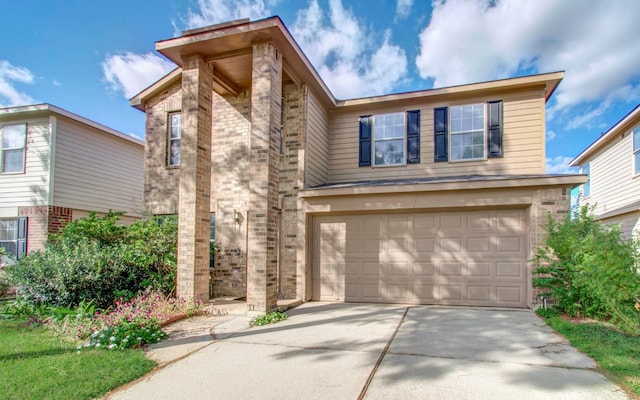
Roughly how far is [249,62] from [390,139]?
13.4ft

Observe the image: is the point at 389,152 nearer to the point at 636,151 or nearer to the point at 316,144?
the point at 316,144

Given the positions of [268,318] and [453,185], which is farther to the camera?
[453,185]

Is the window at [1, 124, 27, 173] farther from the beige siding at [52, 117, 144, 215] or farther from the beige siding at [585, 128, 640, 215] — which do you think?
the beige siding at [585, 128, 640, 215]

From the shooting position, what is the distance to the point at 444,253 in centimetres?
759

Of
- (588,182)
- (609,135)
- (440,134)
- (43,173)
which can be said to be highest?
(609,135)

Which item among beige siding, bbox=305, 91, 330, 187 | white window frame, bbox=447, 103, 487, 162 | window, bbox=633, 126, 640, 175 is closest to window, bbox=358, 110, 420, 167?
white window frame, bbox=447, 103, 487, 162

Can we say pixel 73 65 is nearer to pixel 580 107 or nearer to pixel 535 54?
pixel 535 54

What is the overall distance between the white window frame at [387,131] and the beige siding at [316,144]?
1.31 m

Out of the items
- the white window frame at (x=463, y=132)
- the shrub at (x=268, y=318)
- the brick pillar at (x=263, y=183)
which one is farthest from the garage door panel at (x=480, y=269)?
the brick pillar at (x=263, y=183)

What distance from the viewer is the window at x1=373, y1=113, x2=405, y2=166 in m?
9.28

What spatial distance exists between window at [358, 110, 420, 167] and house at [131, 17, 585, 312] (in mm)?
38

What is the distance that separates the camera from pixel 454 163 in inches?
345

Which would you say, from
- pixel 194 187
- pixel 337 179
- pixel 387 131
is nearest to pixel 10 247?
pixel 194 187

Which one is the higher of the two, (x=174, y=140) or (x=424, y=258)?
(x=174, y=140)
